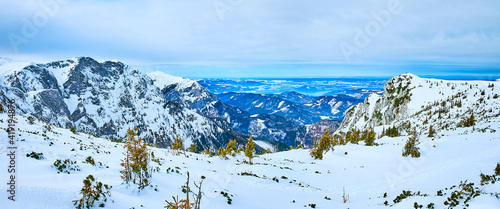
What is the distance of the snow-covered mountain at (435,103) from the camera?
2066 inches

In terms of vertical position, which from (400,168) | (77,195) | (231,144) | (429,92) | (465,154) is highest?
(429,92)

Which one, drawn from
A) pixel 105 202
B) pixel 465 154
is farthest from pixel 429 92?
pixel 105 202

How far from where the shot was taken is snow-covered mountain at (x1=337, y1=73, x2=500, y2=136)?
52469 millimetres

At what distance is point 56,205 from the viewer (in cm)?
916

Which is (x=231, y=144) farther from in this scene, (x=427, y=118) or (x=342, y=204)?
(x=427, y=118)

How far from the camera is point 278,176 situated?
1169 inches

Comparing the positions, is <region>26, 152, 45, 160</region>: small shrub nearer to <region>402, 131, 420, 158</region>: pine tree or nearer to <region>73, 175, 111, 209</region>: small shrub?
<region>73, 175, 111, 209</region>: small shrub

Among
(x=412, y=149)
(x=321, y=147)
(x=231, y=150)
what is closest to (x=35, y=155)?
(x=231, y=150)

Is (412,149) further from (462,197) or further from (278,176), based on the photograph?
(462,197)

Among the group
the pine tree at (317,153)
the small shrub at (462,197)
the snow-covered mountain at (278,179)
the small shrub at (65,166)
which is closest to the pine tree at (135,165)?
the snow-covered mountain at (278,179)

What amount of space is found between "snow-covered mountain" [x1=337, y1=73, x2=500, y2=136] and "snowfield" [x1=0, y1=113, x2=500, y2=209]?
54.9ft

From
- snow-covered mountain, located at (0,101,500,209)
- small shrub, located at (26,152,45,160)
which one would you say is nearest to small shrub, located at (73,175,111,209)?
snow-covered mountain, located at (0,101,500,209)

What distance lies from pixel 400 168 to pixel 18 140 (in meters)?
40.6

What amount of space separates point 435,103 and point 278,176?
74.8m
